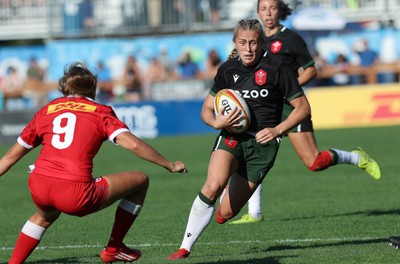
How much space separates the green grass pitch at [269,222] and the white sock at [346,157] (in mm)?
654

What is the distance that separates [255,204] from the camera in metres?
10.4

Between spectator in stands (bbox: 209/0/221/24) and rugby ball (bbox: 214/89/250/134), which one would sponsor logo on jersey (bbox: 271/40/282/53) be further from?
spectator in stands (bbox: 209/0/221/24)

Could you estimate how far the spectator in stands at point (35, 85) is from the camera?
2738 centimetres

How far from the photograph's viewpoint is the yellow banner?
952 inches

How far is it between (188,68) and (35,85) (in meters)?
4.77

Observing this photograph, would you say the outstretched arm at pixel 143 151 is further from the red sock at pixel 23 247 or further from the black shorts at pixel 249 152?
the black shorts at pixel 249 152

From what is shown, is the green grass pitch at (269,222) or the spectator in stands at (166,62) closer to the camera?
the green grass pitch at (269,222)

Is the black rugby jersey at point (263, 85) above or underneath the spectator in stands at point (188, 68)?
above

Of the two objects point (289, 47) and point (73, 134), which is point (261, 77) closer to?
point (73, 134)

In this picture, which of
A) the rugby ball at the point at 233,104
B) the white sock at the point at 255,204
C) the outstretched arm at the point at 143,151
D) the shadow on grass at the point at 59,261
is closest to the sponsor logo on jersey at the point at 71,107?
the outstretched arm at the point at 143,151

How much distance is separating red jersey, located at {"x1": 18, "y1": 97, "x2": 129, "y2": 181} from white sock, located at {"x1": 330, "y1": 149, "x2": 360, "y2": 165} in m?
4.37

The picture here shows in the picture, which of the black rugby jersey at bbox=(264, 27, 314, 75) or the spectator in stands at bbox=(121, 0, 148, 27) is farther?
the spectator in stands at bbox=(121, 0, 148, 27)

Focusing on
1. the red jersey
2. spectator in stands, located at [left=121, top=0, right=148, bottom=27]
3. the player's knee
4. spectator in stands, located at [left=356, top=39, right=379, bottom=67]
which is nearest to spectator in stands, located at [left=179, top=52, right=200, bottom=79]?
spectator in stands, located at [left=121, top=0, right=148, bottom=27]

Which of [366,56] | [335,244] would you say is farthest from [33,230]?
[366,56]
